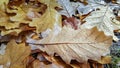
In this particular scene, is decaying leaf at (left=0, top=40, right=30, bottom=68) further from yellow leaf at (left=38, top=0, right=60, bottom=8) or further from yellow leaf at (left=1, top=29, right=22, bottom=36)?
yellow leaf at (left=38, top=0, right=60, bottom=8)

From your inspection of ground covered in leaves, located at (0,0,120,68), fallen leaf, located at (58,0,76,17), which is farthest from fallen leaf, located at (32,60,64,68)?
fallen leaf, located at (58,0,76,17)

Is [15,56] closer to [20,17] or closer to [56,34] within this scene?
[56,34]

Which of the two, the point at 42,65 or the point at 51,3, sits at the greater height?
the point at 51,3

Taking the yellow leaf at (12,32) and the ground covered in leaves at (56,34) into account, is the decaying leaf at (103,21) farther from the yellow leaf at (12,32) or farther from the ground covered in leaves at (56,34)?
the yellow leaf at (12,32)

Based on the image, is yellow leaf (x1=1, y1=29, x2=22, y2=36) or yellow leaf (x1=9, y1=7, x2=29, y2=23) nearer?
yellow leaf (x1=1, y1=29, x2=22, y2=36)

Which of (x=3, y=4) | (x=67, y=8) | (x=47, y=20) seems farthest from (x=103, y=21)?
(x=3, y=4)

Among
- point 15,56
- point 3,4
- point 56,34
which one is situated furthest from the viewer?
point 3,4

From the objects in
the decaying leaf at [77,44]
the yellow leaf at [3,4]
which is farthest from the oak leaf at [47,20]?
the yellow leaf at [3,4]
